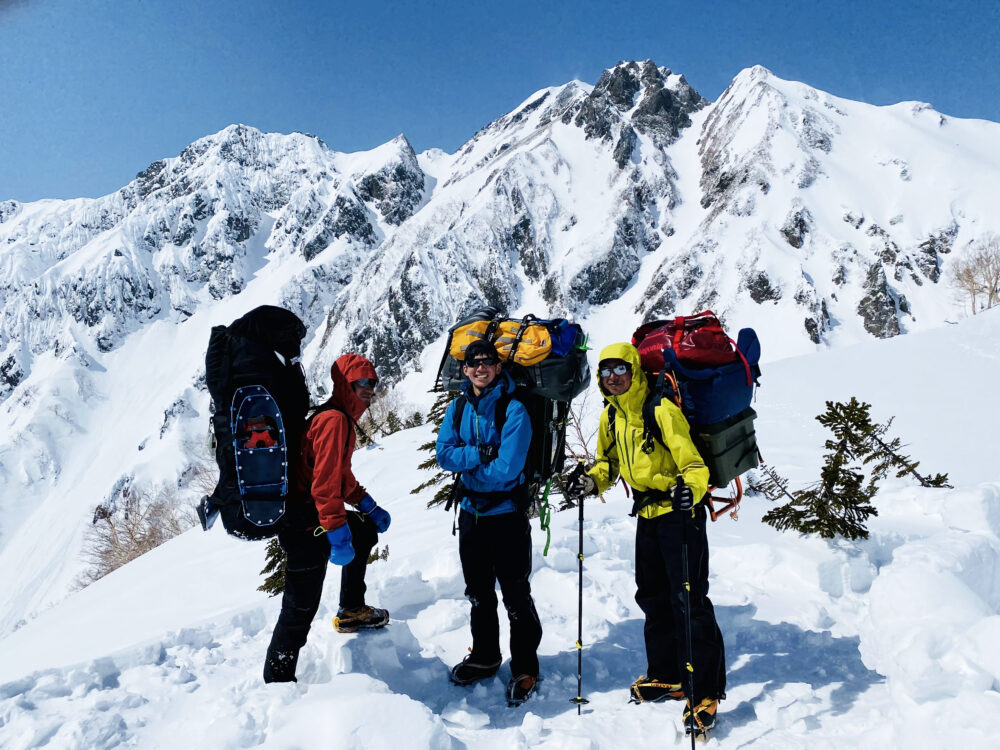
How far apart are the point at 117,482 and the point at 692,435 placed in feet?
365

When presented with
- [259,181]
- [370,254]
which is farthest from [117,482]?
[259,181]

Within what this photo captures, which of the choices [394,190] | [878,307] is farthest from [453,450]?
[394,190]

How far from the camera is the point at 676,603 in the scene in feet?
13.2

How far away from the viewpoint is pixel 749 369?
403 cm

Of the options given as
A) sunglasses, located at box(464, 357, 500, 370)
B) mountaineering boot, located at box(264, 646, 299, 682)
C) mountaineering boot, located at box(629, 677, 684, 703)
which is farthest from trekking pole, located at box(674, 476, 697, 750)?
mountaineering boot, located at box(264, 646, 299, 682)

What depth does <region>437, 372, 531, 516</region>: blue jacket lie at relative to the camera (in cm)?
404

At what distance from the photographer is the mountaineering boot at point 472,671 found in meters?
4.53

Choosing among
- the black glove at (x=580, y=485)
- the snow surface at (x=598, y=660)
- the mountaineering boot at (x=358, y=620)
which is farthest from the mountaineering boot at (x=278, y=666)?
the black glove at (x=580, y=485)

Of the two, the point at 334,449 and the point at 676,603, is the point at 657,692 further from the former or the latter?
the point at 334,449

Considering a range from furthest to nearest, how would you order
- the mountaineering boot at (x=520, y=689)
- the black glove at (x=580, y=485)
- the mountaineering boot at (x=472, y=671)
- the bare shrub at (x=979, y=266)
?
→ the bare shrub at (x=979, y=266)
the mountaineering boot at (x=472, y=671)
the black glove at (x=580, y=485)
the mountaineering boot at (x=520, y=689)

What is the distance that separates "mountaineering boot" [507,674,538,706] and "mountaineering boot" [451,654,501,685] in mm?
227

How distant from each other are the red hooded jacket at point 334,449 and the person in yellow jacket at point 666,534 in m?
1.74

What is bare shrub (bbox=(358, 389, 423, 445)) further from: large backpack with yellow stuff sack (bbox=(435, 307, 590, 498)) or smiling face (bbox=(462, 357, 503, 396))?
smiling face (bbox=(462, 357, 503, 396))

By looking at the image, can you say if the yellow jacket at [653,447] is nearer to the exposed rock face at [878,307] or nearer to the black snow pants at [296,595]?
the black snow pants at [296,595]
